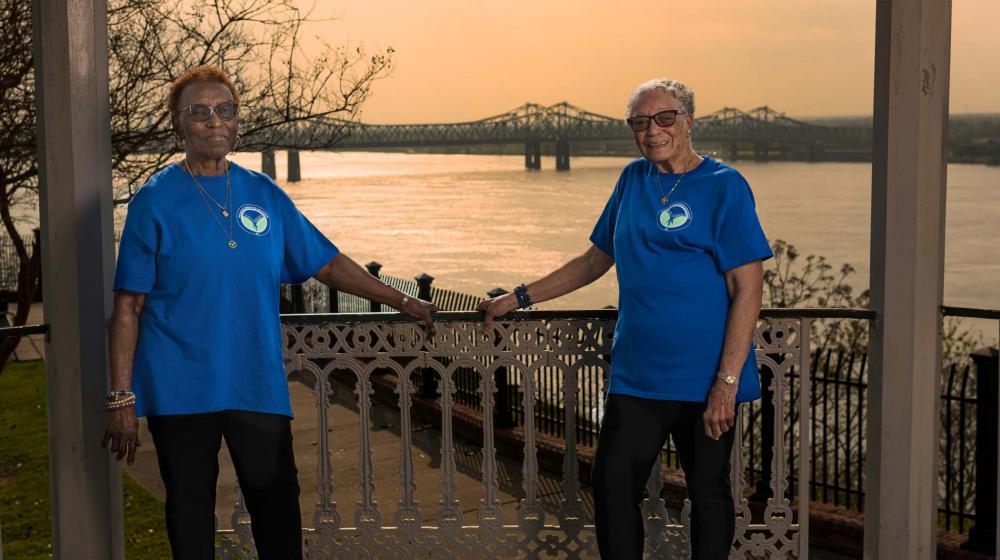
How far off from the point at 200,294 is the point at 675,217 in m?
1.23

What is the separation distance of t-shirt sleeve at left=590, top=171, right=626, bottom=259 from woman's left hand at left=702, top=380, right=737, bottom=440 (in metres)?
0.53

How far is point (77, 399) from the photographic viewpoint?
320cm

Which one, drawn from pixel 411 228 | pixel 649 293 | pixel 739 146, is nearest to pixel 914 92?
pixel 649 293

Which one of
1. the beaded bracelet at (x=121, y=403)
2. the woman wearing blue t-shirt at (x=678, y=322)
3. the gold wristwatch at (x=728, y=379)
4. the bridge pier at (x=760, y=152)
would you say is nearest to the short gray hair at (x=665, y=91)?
the woman wearing blue t-shirt at (x=678, y=322)

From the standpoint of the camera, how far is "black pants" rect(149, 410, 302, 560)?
2.63 meters

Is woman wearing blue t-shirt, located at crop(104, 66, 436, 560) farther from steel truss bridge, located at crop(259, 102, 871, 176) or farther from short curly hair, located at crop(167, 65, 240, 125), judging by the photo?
steel truss bridge, located at crop(259, 102, 871, 176)

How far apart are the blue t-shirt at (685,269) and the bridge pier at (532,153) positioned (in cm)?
4891

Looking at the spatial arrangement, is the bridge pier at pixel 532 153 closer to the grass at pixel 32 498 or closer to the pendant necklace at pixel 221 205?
the grass at pixel 32 498

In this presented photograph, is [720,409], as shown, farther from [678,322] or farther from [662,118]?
[662,118]

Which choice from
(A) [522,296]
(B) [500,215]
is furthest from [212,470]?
(B) [500,215]

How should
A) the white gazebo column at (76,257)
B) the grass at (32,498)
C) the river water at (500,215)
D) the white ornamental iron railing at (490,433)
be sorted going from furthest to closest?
the river water at (500,215) < the grass at (32,498) < the white ornamental iron railing at (490,433) < the white gazebo column at (76,257)

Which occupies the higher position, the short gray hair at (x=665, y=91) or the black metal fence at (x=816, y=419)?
the short gray hair at (x=665, y=91)

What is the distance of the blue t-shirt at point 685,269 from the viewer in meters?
2.73

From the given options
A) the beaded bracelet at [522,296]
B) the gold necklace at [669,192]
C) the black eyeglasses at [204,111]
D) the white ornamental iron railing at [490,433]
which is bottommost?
the white ornamental iron railing at [490,433]
